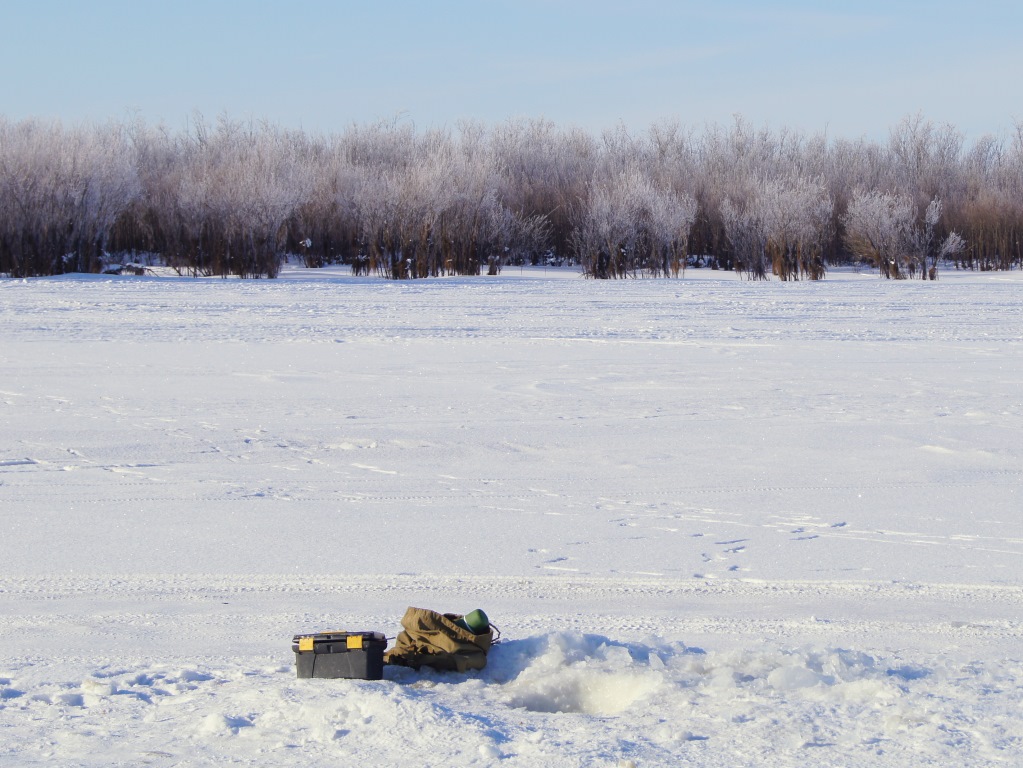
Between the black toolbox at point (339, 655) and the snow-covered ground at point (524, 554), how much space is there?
7cm

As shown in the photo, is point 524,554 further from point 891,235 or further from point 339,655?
point 891,235

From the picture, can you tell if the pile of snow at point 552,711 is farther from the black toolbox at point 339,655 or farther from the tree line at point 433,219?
the tree line at point 433,219

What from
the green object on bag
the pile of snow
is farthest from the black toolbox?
the green object on bag

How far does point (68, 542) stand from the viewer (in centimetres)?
549

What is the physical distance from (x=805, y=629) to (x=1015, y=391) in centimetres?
687

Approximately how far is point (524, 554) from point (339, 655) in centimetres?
174

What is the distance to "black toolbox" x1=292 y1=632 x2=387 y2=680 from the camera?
3738 millimetres

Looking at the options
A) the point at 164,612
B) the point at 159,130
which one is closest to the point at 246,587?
the point at 164,612

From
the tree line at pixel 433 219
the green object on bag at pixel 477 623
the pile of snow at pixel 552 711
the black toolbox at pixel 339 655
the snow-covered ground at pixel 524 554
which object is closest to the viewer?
the pile of snow at pixel 552 711

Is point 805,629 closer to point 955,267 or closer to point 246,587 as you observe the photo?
point 246,587

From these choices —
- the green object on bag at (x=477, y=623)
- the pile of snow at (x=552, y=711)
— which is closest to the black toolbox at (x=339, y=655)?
the pile of snow at (x=552, y=711)

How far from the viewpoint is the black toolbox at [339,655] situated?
374 cm

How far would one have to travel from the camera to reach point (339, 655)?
3.74 metres

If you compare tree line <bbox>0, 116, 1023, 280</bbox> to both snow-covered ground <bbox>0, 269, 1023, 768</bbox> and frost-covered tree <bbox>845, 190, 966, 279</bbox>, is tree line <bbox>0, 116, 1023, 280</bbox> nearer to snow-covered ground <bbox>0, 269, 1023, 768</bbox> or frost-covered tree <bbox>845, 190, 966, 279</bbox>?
frost-covered tree <bbox>845, 190, 966, 279</bbox>
